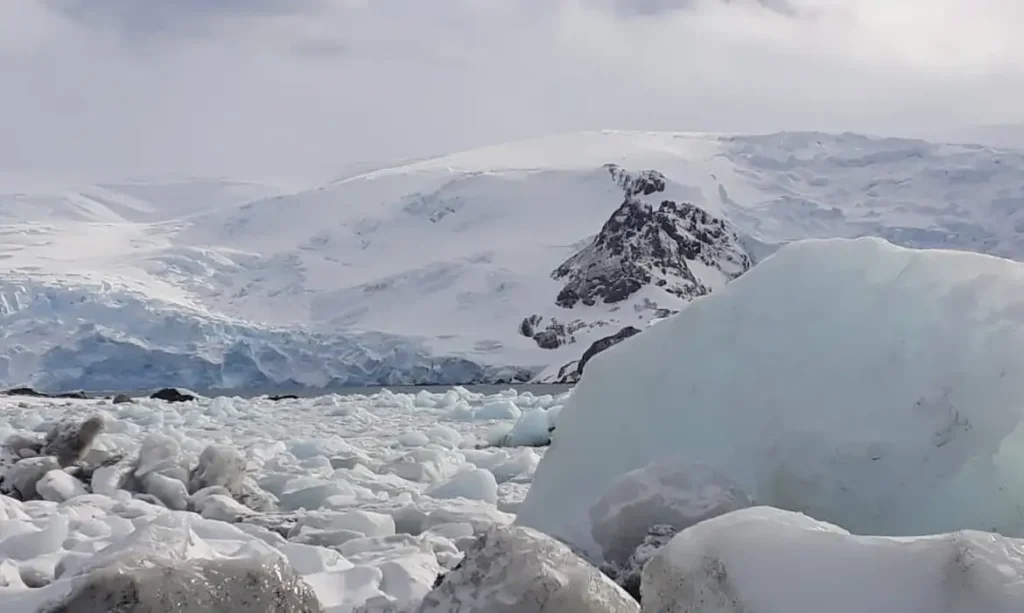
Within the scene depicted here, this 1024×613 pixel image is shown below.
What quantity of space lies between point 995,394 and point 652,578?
1.87 meters

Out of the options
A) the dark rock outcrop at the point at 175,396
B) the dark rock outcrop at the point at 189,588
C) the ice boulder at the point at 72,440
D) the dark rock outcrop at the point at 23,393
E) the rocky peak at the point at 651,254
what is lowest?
the rocky peak at the point at 651,254

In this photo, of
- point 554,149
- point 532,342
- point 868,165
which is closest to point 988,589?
point 532,342

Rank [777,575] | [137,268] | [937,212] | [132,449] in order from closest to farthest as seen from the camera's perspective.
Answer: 1. [777,575]
2. [132,449]
3. [137,268]
4. [937,212]

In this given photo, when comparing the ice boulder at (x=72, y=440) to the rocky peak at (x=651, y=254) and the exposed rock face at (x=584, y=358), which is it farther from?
the rocky peak at (x=651, y=254)

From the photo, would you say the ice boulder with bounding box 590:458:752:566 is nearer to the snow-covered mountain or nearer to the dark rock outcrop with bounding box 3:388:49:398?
the dark rock outcrop with bounding box 3:388:49:398

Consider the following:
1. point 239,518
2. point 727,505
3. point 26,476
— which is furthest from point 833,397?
point 26,476

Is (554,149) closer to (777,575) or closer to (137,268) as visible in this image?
(137,268)

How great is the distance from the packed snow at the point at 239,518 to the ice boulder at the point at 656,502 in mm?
702

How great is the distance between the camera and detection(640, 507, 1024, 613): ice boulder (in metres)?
2.06

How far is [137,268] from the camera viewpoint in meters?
66.4

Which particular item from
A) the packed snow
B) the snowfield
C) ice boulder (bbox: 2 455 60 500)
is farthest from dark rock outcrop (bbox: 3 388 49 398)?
the snowfield

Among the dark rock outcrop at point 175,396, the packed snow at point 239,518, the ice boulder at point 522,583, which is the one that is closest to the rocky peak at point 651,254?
the dark rock outcrop at point 175,396

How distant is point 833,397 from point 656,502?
2.75ft

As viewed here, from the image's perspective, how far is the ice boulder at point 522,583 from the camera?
2432 millimetres
